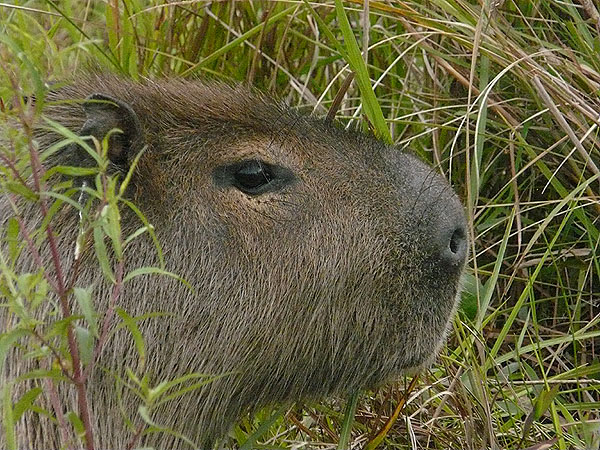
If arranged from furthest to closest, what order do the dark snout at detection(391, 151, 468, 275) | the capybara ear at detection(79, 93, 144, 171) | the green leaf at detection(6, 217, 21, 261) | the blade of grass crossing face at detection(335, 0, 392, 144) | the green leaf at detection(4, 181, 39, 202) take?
the blade of grass crossing face at detection(335, 0, 392, 144) < the dark snout at detection(391, 151, 468, 275) < the capybara ear at detection(79, 93, 144, 171) < the green leaf at detection(6, 217, 21, 261) < the green leaf at detection(4, 181, 39, 202)

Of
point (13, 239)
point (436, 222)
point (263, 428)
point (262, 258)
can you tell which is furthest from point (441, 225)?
point (13, 239)

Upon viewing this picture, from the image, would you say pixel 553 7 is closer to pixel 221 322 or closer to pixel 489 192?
Result: pixel 489 192

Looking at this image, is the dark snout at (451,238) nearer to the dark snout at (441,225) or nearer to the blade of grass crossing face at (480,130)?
the dark snout at (441,225)

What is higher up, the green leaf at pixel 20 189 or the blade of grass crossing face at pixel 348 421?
the green leaf at pixel 20 189

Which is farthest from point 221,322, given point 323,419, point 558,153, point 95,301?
point 558,153

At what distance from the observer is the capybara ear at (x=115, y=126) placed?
2.72m

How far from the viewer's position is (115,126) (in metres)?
2.76

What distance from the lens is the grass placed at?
3.45 meters

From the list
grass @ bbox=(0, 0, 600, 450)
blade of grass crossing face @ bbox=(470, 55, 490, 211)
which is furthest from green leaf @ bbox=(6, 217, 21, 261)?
blade of grass crossing face @ bbox=(470, 55, 490, 211)

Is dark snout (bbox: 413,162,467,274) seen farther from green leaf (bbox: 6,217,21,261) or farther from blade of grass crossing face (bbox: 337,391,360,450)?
green leaf (bbox: 6,217,21,261)

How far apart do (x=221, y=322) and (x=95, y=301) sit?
321 mm

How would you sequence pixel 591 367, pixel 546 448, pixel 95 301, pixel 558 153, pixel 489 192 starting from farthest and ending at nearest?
pixel 489 192 < pixel 558 153 < pixel 591 367 < pixel 546 448 < pixel 95 301

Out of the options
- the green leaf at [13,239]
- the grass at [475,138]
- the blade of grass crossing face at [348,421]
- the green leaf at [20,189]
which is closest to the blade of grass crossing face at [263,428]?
the grass at [475,138]

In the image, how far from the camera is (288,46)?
4.47 m
